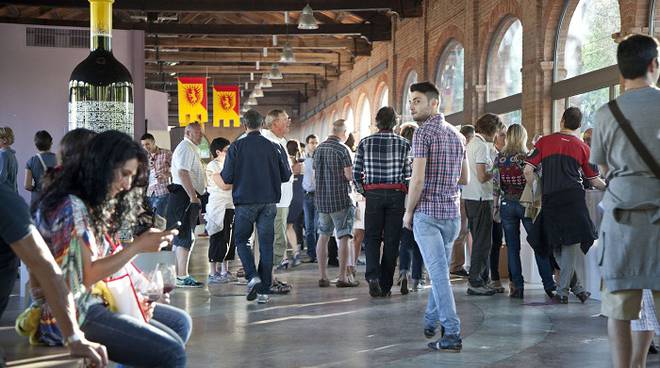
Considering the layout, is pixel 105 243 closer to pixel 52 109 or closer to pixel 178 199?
pixel 178 199

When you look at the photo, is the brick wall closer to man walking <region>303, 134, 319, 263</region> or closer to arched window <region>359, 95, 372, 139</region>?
arched window <region>359, 95, 372, 139</region>

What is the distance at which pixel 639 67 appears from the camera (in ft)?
11.3

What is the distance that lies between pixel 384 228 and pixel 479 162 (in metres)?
1.03

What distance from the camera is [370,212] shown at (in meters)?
7.60

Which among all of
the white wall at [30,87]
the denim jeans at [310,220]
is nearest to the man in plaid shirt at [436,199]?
the denim jeans at [310,220]

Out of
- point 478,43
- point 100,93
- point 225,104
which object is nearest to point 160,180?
point 100,93

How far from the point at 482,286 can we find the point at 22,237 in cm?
585

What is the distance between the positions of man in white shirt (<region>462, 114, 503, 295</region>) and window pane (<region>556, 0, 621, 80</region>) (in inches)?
147

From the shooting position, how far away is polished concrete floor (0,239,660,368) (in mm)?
5020

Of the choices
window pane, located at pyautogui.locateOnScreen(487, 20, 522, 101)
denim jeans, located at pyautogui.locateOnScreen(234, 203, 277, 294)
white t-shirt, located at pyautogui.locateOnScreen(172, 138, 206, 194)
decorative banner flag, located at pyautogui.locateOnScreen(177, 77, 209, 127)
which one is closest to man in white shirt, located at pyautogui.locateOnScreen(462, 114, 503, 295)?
denim jeans, located at pyautogui.locateOnScreen(234, 203, 277, 294)

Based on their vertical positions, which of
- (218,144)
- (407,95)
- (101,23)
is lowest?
(218,144)

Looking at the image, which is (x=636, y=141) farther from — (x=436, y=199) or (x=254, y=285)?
(x=254, y=285)

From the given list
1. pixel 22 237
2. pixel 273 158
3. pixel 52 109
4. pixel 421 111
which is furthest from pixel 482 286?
pixel 52 109

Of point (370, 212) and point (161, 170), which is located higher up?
point (161, 170)
